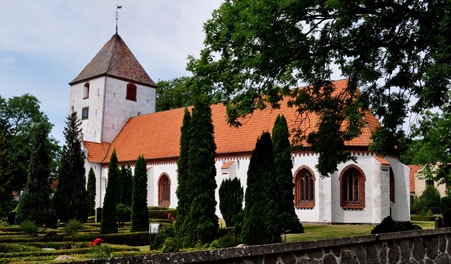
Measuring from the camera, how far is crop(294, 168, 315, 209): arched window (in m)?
26.9

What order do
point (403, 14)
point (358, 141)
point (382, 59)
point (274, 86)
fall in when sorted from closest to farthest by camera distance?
1. point (403, 14)
2. point (274, 86)
3. point (382, 59)
4. point (358, 141)

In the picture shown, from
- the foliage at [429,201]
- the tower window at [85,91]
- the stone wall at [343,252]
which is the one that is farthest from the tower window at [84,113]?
the stone wall at [343,252]

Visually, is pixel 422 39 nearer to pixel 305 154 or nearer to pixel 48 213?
pixel 305 154

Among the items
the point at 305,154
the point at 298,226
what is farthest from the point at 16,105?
the point at 298,226

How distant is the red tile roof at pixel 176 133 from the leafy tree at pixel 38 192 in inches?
430

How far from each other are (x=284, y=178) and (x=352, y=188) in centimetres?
625

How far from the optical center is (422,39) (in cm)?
1245

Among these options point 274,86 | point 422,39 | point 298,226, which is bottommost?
point 298,226

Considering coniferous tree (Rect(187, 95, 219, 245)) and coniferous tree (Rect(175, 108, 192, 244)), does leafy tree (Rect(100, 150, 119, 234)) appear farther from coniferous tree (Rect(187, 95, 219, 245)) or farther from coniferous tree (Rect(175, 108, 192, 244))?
coniferous tree (Rect(187, 95, 219, 245))

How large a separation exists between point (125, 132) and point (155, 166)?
689cm

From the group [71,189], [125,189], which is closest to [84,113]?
[125,189]

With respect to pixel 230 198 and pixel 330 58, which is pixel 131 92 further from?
pixel 330 58

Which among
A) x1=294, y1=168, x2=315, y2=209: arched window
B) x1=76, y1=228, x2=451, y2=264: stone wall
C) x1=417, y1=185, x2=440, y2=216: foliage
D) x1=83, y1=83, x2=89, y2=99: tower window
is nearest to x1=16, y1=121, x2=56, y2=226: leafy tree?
x1=294, y1=168, x2=315, y2=209: arched window

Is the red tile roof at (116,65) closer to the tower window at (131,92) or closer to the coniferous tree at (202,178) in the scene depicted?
the tower window at (131,92)
